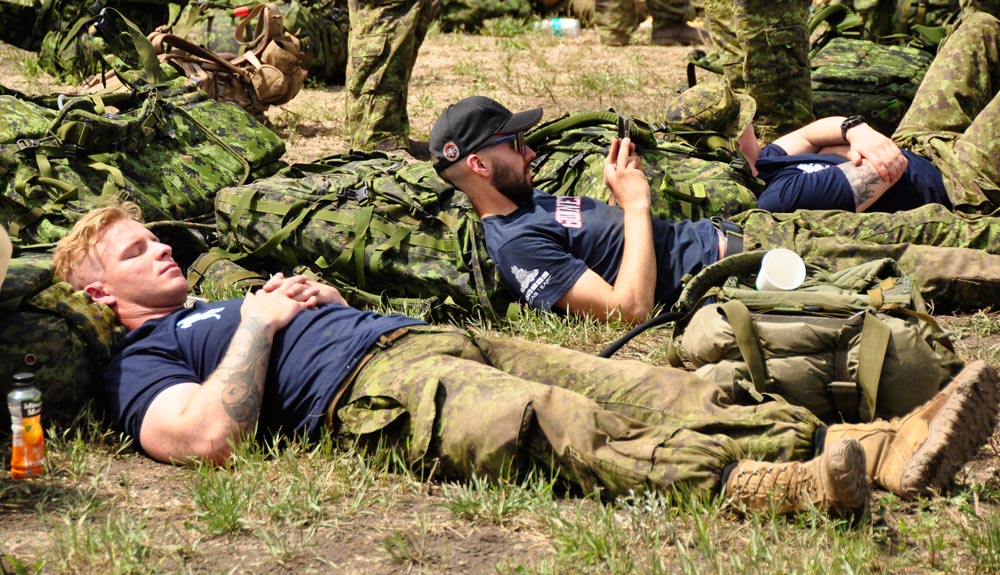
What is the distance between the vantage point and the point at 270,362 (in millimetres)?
3719

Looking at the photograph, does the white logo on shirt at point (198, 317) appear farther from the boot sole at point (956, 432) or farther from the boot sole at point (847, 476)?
the boot sole at point (956, 432)

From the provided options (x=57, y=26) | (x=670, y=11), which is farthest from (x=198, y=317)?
(x=670, y=11)

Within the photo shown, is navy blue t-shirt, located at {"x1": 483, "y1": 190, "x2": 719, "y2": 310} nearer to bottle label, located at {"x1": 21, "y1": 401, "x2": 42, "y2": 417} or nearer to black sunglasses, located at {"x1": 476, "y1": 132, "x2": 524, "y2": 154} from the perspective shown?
black sunglasses, located at {"x1": 476, "y1": 132, "x2": 524, "y2": 154}

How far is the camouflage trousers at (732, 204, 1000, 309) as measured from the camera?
496cm

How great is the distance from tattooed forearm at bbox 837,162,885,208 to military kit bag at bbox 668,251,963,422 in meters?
1.71

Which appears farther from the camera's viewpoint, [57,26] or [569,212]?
[57,26]

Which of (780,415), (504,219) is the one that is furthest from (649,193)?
(780,415)

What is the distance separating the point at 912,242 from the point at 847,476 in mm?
2638

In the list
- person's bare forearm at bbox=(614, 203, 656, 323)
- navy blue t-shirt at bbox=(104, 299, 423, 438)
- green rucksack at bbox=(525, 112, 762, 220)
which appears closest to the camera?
navy blue t-shirt at bbox=(104, 299, 423, 438)

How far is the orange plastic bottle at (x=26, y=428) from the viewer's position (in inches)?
135

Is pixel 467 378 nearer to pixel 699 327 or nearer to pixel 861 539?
pixel 699 327

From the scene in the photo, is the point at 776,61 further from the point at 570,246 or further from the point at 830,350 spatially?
the point at 830,350

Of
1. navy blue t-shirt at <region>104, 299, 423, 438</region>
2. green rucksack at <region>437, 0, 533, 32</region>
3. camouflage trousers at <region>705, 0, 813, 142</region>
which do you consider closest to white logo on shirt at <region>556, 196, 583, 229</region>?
navy blue t-shirt at <region>104, 299, 423, 438</region>

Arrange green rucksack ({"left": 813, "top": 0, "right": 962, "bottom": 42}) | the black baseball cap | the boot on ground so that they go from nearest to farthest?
the black baseball cap < green rucksack ({"left": 813, "top": 0, "right": 962, "bottom": 42}) < the boot on ground
